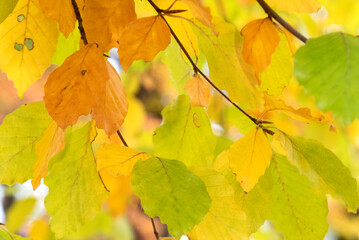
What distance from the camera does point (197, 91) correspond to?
534 mm

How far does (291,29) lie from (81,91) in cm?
24

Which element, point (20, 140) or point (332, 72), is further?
point (20, 140)

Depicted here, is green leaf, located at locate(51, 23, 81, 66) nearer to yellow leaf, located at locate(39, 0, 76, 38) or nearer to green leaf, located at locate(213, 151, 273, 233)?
yellow leaf, located at locate(39, 0, 76, 38)

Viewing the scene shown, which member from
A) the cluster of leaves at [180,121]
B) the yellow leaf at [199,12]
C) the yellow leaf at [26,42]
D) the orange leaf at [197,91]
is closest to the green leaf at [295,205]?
the cluster of leaves at [180,121]

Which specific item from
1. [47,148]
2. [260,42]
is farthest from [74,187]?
[260,42]

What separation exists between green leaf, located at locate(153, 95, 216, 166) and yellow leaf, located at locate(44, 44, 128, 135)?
16 centimetres

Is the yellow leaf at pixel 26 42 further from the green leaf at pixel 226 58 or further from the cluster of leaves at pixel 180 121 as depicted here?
the green leaf at pixel 226 58

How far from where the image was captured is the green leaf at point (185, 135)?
588mm

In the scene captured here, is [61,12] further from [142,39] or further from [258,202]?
[258,202]

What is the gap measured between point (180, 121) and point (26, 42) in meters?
0.23

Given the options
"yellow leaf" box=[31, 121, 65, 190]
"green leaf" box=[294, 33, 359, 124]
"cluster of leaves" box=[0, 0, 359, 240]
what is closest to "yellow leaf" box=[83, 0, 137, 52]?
"cluster of leaves" box=[0, 0, 359, 240]

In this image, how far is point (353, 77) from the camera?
1.11 feet

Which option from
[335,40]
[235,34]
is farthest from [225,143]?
[335,40]

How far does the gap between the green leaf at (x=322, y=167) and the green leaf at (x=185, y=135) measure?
6.1 inches
